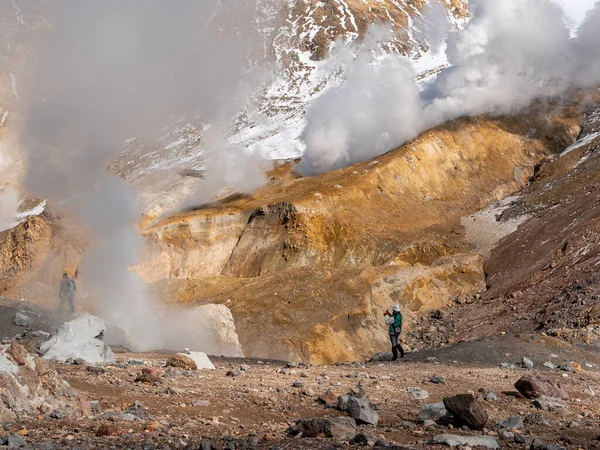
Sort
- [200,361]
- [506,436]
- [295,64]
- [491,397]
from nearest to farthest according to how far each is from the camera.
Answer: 1. [506,436]
2. [491,397]
3. [200,361]
4. [295,64]

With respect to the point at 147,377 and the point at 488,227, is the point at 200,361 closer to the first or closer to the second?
the point at 147,377

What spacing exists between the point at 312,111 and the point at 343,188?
4377cm

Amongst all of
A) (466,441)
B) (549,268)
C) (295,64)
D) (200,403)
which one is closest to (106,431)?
(200,403)

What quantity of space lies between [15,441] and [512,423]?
633 cm

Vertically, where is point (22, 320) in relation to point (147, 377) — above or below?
below

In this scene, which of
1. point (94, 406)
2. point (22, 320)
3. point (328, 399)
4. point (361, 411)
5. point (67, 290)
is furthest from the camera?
point (67, 290)

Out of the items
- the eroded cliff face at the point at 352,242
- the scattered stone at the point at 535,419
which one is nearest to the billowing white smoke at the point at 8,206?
the eroded cliff face at the point at 352,242

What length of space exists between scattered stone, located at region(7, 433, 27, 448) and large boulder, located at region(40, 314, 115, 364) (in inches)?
288

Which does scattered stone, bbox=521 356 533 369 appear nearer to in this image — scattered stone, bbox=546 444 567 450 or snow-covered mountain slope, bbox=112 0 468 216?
scattered stone, bbox=546 444 567 450

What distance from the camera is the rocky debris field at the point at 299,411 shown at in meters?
7.15

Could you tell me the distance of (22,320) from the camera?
61.2 feet

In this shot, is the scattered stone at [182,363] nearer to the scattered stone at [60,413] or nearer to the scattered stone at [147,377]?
the scattered stone at [147,377]

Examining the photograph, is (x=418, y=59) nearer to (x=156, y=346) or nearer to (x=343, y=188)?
(x=343, y=188)

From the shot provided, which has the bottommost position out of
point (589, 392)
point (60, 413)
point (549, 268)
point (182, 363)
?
point (549, 268)
